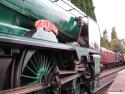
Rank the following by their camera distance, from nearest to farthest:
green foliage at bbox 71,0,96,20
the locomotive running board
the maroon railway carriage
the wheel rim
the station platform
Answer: the locomotive running board
the wheel rim
the station platform
the maroon railway carriage
green foliage at bbox 71,0,96,20

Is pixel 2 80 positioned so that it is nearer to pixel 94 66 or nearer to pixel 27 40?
pixel 27 40

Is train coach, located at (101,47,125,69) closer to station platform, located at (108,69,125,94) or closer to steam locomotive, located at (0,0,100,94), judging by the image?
station platform, located at (108,69,125,94)

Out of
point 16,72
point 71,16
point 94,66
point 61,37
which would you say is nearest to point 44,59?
point 16,72

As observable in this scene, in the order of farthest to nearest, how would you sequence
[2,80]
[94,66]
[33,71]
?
[94,66] → [33,71] → [2,80]

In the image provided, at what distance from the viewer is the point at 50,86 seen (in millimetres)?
5949

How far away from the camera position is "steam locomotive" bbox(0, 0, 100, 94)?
483 cm

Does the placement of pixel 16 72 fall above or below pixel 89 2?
below

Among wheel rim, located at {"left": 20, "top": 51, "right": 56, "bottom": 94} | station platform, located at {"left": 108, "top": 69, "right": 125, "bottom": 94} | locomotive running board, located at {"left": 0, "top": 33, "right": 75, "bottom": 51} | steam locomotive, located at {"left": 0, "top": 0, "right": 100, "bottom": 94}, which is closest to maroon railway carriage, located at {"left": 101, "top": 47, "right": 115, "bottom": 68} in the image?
station platform, located at {"left": 108, "top": 69, "right": 125, "bottom": 94}

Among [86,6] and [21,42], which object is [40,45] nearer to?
[21,42]

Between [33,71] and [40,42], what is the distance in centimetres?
62

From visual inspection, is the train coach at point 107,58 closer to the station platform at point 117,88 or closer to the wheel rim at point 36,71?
the station platform at point 117,88

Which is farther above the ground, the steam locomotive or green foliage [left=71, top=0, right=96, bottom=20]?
green foliage [left=71, top=0, right=96, bottom=20]

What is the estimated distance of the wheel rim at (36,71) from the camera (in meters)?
5.50

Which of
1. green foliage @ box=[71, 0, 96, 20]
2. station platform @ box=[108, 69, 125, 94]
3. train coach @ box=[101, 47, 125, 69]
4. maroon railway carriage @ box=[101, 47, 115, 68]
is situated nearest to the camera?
station platform @ box=[108, 69, 125, 94]
